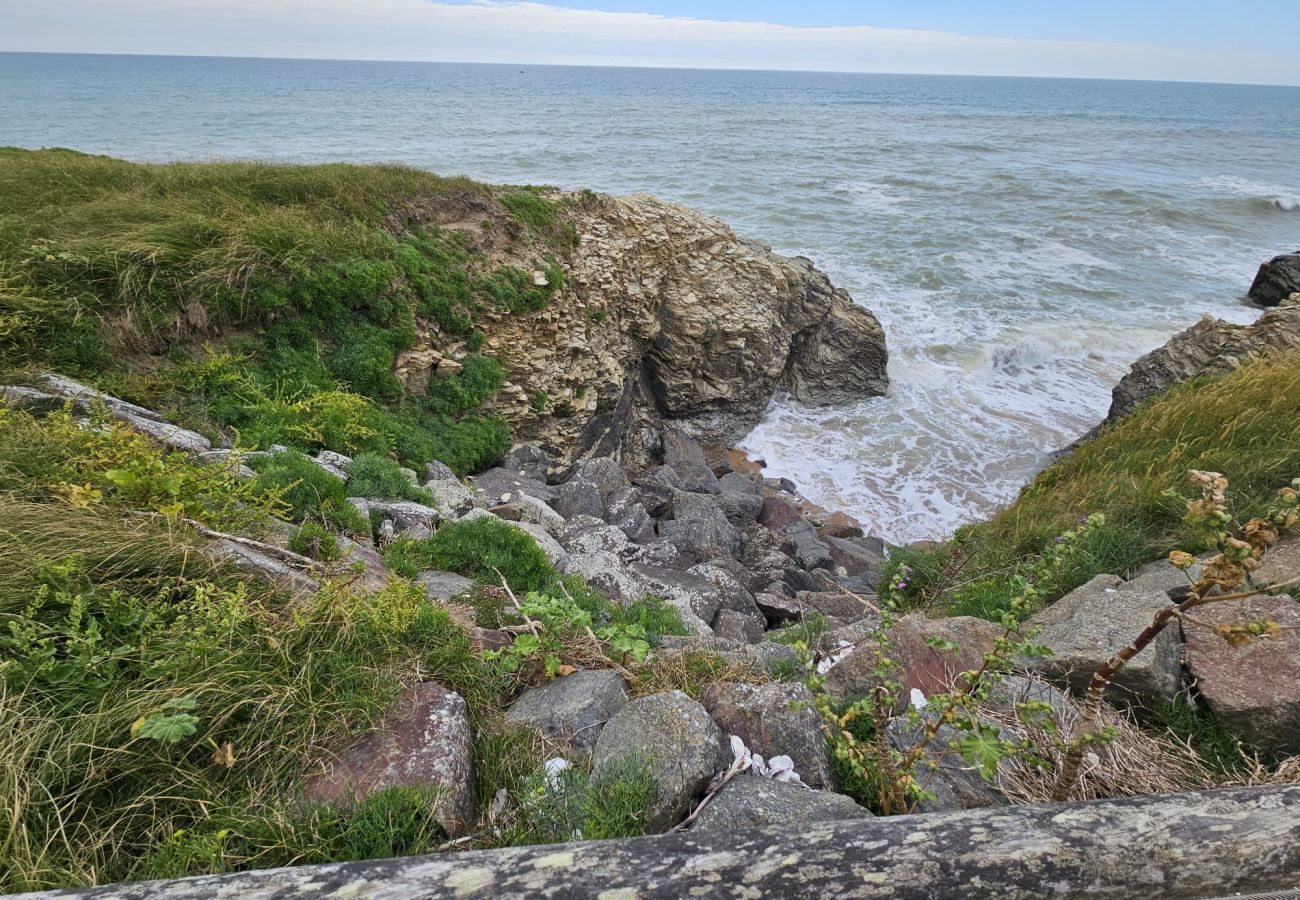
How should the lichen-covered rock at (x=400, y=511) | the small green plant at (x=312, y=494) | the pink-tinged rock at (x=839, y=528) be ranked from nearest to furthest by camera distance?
1. the small green plant at (x=312, y=494)
2. the lichen-covered rock at (x=400, y=511)
3. the pink-tinged rock at (x=839, y=528)

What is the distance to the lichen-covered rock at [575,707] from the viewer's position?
3486 mm

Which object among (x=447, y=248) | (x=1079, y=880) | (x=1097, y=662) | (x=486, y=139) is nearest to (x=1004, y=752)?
(x=1079, y=880)

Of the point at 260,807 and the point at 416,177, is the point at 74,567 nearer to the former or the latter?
the point at 260,807

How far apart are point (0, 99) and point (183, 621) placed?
4017 inches

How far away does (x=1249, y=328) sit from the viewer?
11859 millimetres

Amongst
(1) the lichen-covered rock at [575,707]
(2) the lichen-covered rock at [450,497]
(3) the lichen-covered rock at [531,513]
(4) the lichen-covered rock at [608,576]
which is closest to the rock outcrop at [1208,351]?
(4) the lichen-covered rock at [608,576]

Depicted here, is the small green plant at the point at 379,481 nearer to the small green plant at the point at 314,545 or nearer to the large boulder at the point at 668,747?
the small green plant at the point at 314,545

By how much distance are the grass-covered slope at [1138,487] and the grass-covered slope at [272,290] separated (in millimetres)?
7093

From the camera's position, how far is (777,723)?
3.51m

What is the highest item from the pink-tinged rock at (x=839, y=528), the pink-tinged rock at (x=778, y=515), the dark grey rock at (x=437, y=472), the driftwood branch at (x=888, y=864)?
the driftwood branch at (x=888, y=864)

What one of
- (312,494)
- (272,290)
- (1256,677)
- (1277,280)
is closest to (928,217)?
(1277,280)

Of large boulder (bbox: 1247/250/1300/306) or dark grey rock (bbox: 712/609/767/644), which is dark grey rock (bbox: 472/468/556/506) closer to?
dark grey rock (bbox: 712/609/767/644)

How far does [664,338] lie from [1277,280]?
68.7ft

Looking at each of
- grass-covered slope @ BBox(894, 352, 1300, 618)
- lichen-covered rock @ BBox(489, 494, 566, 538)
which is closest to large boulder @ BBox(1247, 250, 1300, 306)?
grass-covered slope @ BBox(894, 352, 1300, 618)
